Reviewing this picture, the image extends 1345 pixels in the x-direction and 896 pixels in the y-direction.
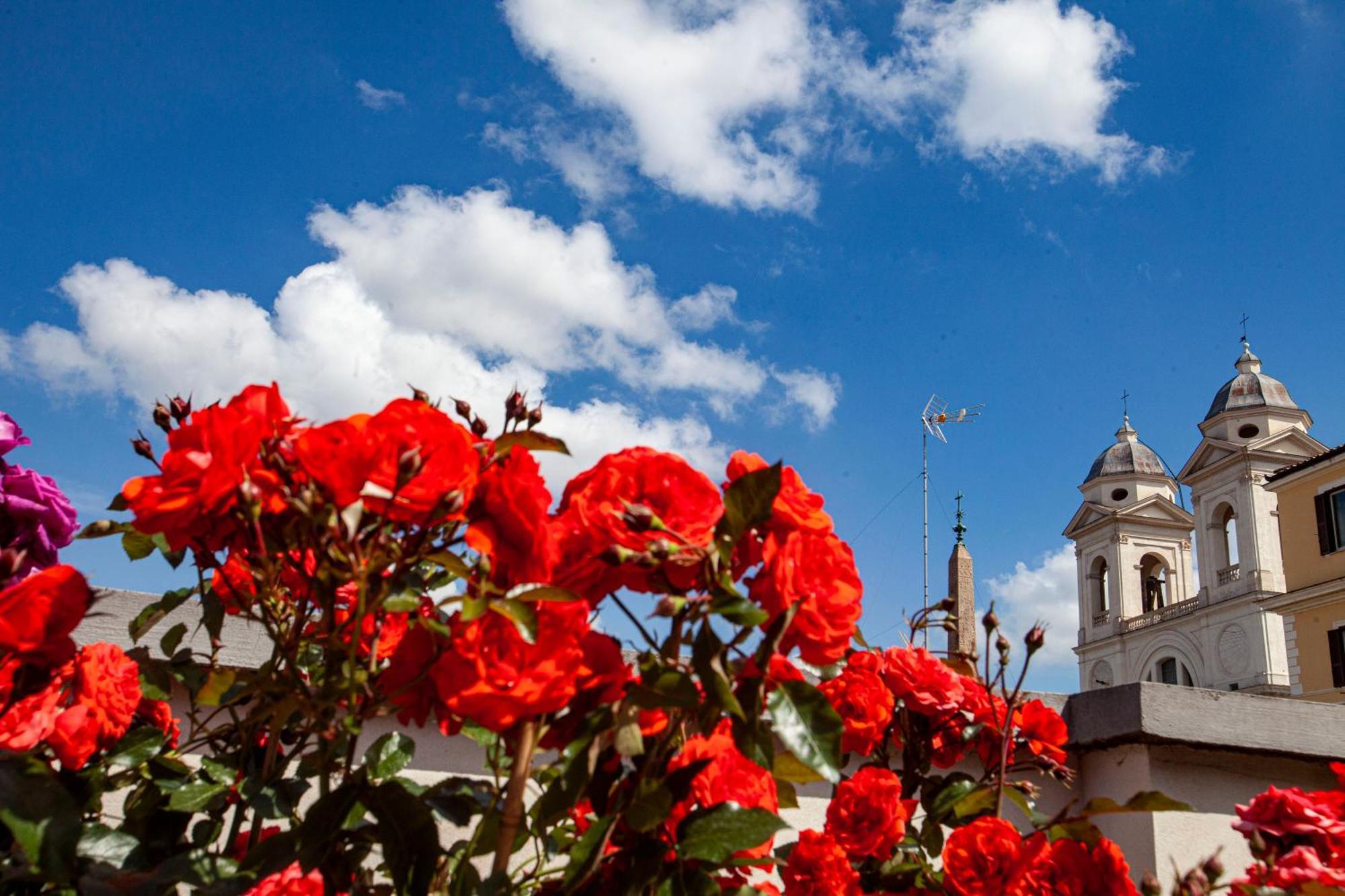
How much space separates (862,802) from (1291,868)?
1.41 ft

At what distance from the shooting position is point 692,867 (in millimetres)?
774

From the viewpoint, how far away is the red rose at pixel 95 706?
87 centimetres

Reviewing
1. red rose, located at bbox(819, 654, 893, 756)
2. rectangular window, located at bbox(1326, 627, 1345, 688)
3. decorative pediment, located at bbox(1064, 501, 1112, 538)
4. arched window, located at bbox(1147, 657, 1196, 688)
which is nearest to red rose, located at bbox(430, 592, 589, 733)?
red rose, located at bbox(819, 654, 893, 756)

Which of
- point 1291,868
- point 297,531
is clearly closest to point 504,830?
point 297,531

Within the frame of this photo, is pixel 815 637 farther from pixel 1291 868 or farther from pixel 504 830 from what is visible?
pixel 1291 868

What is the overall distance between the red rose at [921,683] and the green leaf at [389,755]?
0.63 meters

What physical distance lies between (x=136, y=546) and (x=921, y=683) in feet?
3.08

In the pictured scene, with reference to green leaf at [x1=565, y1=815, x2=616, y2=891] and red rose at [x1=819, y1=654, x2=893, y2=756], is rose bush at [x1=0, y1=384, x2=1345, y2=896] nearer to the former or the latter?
green leaf at [x1=565, y1=815, x2=616, y2=891]

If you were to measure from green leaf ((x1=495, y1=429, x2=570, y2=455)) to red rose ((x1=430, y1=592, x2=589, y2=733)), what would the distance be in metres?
0.15

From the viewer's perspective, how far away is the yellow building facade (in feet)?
67.1

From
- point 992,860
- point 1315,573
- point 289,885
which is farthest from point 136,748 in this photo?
point 1315,573

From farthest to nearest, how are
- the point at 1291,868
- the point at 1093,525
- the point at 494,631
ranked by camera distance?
the point at 1093,525 → the point at 1291,868 → the point at 494,631

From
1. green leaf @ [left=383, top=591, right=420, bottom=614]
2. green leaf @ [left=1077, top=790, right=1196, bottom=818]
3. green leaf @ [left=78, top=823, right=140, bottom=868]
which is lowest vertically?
green leaf @ [left=78, top=823, right=140, bottom=868]

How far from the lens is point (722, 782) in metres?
0.81
